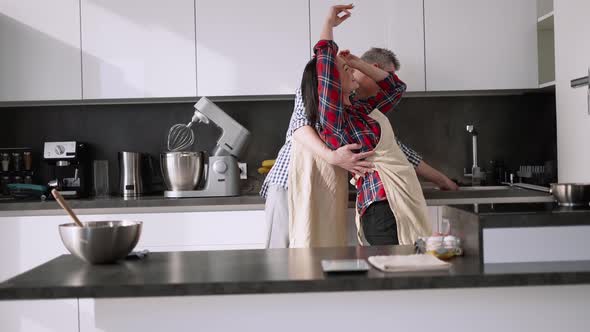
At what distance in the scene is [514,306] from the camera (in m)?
1.57

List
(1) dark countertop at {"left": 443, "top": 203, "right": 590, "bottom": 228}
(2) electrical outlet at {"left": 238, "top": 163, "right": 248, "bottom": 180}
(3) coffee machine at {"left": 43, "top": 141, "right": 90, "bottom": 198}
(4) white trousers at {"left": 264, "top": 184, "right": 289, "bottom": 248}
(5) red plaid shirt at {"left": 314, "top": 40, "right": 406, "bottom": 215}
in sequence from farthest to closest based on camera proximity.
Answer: (2) electrical outlet at {"left": 238, "top": 163, "right": 248, "bottom": 180}
(3) coffee machine at {"left": 43, "top": 141, "right": 90, "bottom": 198}
(4) white trousers at {"left": 264, "top": 184, "right": 289, "bottom": 248}
(5) red plaid shirt at {"left": 314, "top": 40, "right": 406, "bottom": 215}
(1) dark countertop at {"left": 443, "top": 203, "right": 590, "bottom": 228}

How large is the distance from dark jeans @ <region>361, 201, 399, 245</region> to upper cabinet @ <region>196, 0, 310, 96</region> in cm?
119

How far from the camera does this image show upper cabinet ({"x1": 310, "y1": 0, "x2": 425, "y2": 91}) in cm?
343

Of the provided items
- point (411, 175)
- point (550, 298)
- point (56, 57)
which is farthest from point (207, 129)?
point (550, 298)

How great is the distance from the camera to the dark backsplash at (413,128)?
3.81m

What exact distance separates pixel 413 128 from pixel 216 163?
1.18m

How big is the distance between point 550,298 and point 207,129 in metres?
2.57

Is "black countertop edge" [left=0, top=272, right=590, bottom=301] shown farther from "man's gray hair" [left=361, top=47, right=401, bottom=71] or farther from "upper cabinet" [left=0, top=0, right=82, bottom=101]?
"upper cabinet" [left=0, top=0, right=82, bottom=101]

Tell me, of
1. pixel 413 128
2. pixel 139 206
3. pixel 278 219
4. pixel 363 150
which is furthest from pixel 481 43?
pixel 139 206

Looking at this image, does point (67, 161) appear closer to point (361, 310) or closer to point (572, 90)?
point (361, 310)

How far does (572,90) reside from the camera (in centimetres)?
308

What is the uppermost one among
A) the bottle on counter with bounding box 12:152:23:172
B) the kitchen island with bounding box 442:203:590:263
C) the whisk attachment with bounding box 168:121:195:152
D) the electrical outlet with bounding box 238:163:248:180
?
the whisk attachment with bounding box 168:121:195:152

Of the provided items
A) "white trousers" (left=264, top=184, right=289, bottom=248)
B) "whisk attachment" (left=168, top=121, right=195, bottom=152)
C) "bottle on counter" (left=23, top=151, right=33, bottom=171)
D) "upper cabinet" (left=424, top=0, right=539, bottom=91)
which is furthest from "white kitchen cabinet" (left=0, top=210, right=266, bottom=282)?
"upper cabinet" (left=424, top=0, right=539, bottom=91)

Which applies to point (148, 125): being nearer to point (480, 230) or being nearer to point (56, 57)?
point (56, 57)
